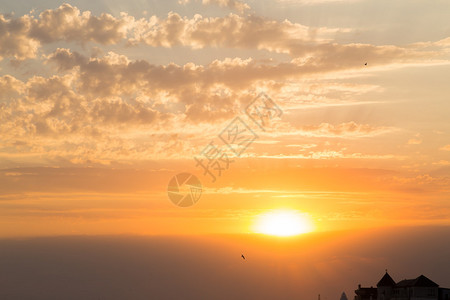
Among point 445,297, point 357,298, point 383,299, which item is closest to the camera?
point 445,297

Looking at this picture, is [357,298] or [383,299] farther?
[357,298]

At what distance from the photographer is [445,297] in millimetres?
144250

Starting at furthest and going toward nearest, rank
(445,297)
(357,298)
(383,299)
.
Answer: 1. (357,298)
2. (383,299)
3. (445,297)

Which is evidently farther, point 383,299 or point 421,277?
point 383,299

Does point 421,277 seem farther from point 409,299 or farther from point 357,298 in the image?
point 357,298

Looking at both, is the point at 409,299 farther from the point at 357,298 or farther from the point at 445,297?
the point at 357,298

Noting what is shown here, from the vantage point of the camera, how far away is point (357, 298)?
16938 cm

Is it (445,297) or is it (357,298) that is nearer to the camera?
(445,297)

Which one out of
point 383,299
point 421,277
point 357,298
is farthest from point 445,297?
point 357,298

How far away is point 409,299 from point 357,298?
2599 centimetres

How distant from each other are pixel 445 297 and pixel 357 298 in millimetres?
31613

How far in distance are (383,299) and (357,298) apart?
42.8 ft

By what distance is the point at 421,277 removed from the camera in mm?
146000

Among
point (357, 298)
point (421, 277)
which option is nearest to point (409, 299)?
point (421, 277)
